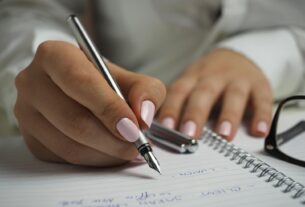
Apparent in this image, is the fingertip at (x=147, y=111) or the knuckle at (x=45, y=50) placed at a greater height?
the knuckle at (x=45, y=50)

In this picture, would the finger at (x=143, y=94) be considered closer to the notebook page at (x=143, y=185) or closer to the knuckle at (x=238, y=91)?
the notebook page at (x=143, y=185)

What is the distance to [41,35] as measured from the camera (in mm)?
447

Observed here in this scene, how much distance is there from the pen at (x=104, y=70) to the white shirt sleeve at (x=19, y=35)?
14 cm

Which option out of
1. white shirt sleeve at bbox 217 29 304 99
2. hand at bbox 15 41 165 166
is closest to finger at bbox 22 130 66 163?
hand at bbox 15 41 165 166

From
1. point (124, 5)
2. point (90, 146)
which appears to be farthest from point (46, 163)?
point (124, 5)

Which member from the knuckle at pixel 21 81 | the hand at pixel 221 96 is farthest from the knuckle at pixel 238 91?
the knuckle at pixel 21 81

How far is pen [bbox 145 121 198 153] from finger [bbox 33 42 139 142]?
62 mm

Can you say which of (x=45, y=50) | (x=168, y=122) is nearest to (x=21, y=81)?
(x=45, y=50)

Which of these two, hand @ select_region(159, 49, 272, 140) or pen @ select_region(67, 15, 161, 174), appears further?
hand @ select_region(159, 49, 272, 140)

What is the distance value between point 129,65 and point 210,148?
0.33 metres

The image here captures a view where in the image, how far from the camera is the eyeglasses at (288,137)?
294mm

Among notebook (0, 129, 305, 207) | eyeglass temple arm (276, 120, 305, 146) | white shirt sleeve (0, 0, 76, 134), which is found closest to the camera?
notebook (0, 129, 305, 207)

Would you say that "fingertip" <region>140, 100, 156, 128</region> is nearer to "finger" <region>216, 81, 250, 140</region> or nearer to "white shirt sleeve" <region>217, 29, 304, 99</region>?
"finger" <region>216, 81, 250, 140</region>

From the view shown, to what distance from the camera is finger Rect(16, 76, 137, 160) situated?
26cm
